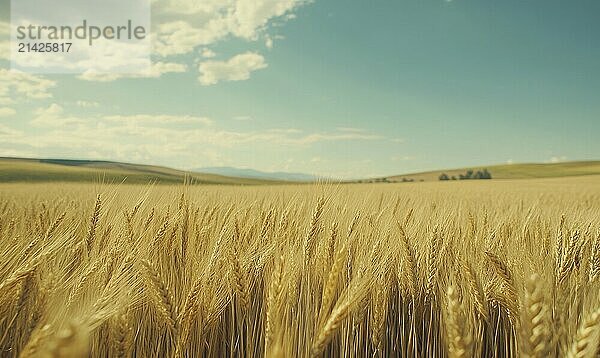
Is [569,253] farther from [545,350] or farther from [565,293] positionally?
[545,350]

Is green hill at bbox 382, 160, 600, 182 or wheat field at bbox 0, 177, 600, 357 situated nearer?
wheat field at bbox 0, 177, 600, 357

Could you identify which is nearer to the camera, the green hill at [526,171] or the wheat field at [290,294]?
the wheat field at [290,294]

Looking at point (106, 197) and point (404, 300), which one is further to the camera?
point (106, 197)

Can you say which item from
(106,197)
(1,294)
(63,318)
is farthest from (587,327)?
(106,197)

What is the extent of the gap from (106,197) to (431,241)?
65.7 inches

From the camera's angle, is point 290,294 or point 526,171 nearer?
point 290,294

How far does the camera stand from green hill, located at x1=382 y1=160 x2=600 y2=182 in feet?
153

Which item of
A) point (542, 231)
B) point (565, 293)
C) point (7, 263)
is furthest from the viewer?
point (542, 231)

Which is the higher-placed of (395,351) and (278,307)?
(278,307)

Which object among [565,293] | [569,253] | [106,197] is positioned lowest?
[565,293]

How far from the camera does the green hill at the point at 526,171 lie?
4656 cm

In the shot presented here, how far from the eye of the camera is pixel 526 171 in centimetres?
5153

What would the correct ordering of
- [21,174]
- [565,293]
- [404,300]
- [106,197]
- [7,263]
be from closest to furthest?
[7,263]
[565,293]
[404,300]
[106,197]
[21,174]

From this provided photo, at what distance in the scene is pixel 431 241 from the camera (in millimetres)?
1710
